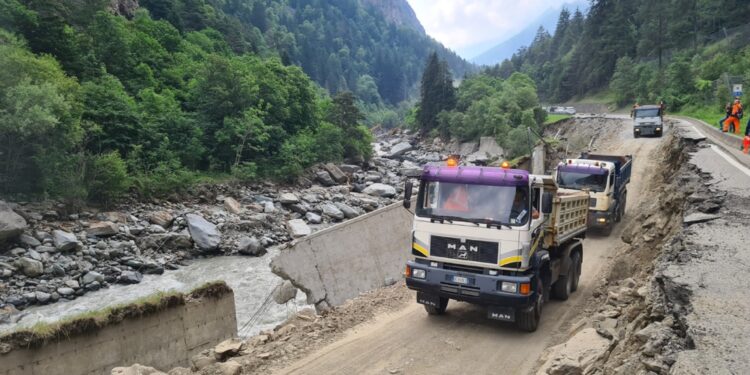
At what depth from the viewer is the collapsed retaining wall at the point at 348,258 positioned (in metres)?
12.9

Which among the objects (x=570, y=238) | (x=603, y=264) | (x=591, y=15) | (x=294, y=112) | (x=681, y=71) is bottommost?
(x=603, y=264)

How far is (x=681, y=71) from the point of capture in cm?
4838

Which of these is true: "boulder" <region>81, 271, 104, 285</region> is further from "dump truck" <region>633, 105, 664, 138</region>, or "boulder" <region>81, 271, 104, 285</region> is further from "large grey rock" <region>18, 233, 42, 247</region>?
"dump truck" <region>633, 105, 664, 138</region>

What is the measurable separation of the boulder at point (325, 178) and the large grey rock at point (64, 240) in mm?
22623

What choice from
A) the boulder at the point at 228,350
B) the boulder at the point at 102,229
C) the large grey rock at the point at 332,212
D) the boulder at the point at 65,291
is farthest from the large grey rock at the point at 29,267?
the large grey rock at the point at 332,212

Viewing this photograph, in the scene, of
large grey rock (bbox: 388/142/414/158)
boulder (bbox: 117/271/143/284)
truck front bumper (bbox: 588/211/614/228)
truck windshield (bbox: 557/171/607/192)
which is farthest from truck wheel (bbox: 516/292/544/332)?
large grey rock (bbox: 388/142/414/158)

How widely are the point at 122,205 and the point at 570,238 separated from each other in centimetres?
2509

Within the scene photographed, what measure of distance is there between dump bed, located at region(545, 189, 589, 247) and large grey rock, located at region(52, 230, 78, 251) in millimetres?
20204

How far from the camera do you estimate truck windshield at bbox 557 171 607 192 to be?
1675cm

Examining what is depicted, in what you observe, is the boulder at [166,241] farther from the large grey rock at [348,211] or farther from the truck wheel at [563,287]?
the truck wheel at [563,287]

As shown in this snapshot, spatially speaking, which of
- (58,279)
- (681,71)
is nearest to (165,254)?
(58,279)

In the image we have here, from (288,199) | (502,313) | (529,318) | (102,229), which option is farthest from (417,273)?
(288,199)

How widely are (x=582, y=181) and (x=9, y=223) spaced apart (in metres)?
22.7

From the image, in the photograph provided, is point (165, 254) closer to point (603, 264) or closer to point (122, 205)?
point (122, 205)
